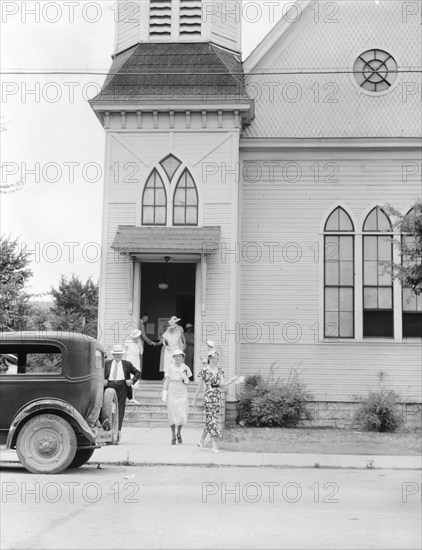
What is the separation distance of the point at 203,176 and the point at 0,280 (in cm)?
670

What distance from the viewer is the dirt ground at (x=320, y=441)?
14992 millimetres

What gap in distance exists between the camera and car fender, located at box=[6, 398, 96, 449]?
37.5ft

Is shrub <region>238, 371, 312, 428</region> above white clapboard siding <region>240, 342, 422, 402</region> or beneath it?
beneath

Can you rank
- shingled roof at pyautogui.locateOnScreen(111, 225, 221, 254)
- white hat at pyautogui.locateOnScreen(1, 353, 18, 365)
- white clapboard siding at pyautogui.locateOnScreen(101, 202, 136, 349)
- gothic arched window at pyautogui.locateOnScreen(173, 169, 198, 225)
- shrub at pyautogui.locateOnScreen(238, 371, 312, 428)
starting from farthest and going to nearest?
gothic arched window at pyautogui.locateOnScreen(173, 169, 198, 225)
white clapboard siding at pyautogui.locateOnScreen(101, 202, 136, 349)
shingled roof at pyautogui.locateOnScreen(111, 225, 221, 254)
shrub at pyautogui.locateOnScreen(238, 371, 312, 428)
white hat at pyautogui.locateOnScreen(1, 353, 18, 365)

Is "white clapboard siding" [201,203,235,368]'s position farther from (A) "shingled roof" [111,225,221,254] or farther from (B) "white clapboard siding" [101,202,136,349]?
(B) "white clapboard siding" [101,202,136,349]

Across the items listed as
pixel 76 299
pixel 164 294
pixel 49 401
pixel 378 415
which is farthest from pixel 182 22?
pixel 76 299

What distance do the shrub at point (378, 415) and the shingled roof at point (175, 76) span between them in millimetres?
7730

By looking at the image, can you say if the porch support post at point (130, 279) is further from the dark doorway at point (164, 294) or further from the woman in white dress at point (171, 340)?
the dark doorway at point (164, 294)

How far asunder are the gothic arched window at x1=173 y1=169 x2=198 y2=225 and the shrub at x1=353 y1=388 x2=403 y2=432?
6131 mm

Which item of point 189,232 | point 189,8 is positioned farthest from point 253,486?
point 189,8

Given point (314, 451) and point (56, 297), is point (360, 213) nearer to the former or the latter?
point (314, 451)

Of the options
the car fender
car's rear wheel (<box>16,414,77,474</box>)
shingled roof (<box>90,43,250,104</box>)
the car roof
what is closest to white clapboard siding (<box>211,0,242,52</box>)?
shingled roof (<box>90,43,250,104</box>)

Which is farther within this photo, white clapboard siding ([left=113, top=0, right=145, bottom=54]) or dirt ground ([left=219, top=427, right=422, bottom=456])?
white clapboard siding ([left=113, top=0, right=145, bottom=54])

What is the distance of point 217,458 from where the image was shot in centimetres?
1339
